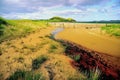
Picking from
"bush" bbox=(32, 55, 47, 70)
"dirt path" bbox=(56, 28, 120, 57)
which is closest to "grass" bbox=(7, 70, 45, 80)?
"bush" bbox=(32, 55, 47, 70)

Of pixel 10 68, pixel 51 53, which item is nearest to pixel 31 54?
pixel 51 53

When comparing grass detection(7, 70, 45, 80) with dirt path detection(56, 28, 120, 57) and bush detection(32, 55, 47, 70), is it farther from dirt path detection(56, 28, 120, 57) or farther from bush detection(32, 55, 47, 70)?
dirt path detection(56, 28, 120, 57)

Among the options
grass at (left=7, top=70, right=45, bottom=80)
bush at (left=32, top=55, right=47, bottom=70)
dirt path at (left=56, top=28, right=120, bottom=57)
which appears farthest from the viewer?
dirt path at (left=56, top=28, right=120, bottom=57)

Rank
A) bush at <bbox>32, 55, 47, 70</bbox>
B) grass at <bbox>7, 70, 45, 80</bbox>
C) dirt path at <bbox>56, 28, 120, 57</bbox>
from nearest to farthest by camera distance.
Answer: grass at <bbox>7, 70, 45, 80</bbox> < bush at <bbox>32, 55, 47, 70</bbox> < dirt path at <bbox>56, 28, 120, 57</bbox>

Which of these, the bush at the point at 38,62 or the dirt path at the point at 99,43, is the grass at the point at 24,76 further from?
the dirt path at the point at 99,43

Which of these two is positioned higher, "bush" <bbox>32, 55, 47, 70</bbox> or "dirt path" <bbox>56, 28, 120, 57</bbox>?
"bush" <bbox>32, 55, 47, 70</bbox>

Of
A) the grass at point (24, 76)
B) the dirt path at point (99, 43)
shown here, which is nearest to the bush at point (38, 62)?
the grass at point (24, 76)

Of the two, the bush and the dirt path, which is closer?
the bush

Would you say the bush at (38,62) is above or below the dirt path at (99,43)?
above

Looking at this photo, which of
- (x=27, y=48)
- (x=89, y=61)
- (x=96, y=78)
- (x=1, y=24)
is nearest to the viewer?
(x=96, y=78)

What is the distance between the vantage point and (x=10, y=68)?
24.6ft

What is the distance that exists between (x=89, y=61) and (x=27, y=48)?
130 inches

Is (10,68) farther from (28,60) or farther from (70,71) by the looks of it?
(70,71)

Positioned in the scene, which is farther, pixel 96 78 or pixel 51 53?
pixel 51 53
